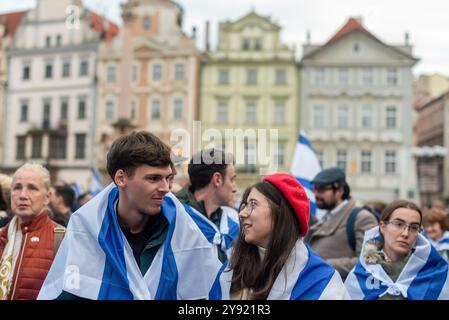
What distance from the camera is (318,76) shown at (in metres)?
40.8

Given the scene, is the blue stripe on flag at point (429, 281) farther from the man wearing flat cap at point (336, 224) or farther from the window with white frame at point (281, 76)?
the window with white frame at point (281, 76)

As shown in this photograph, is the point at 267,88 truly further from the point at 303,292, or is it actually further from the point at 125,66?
the point at 303,292

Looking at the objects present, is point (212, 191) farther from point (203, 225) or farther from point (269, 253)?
point (269, 253)

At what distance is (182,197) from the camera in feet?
16.6

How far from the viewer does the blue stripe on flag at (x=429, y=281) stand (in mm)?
4035

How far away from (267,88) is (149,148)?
38144 millimetres

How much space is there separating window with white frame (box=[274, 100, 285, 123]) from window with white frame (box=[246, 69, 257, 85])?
184 centimetres

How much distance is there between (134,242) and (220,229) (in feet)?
5.42

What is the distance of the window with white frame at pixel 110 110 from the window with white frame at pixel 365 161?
50.2 ft

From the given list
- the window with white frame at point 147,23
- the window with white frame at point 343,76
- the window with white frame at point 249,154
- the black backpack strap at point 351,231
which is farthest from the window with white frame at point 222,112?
the black backpack strap at point 351,231

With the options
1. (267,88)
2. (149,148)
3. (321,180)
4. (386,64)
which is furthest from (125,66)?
(149,148)

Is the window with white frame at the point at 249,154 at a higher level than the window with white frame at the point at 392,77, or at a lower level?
lower

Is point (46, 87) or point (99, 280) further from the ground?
point (46, 87)

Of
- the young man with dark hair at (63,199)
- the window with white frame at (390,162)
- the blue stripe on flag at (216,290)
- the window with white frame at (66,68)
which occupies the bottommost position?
the blue stripe on flag at (216,290)
